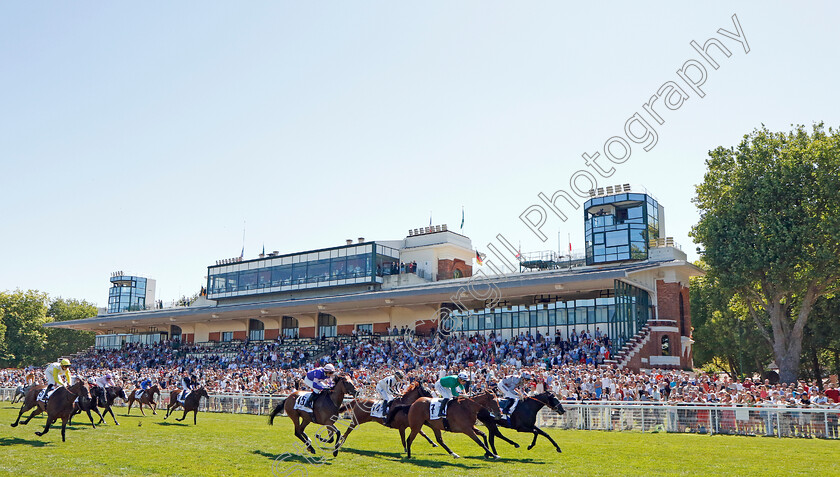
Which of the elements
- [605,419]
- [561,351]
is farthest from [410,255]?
[605,419]

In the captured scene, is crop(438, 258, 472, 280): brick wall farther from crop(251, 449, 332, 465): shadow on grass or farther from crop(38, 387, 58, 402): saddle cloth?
crop(251, 449, 332, 465): shadow on grass

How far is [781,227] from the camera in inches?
Answer: 1268

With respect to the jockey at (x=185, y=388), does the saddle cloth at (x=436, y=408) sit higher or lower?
higher

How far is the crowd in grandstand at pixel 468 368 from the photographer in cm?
2255

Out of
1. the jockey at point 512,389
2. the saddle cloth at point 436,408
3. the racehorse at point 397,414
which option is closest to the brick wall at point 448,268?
the jockey at point 512,389

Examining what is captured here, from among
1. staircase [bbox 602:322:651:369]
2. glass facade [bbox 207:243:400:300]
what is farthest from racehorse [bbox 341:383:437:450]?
glass facade [bbox 207:243:400:300]

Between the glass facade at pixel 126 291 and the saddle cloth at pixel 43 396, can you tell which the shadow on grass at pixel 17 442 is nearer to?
the saddle cloth at pixel 43 396

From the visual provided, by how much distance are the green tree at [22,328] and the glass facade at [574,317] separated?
1965 inches

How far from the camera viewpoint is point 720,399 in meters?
20.9

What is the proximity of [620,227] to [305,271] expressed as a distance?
22.4m

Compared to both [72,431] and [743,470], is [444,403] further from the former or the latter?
[72,431]

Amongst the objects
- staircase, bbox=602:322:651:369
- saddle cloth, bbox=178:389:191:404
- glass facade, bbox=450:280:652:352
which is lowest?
saddle cloth, bbox=178:389:191:404

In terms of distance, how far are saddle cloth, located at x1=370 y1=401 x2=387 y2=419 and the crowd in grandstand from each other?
1.15m

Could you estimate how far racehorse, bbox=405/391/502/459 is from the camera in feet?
43.5
